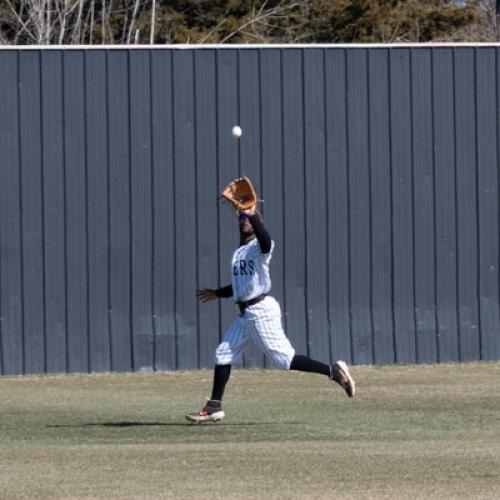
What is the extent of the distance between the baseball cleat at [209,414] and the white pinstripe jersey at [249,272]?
2.82 ft

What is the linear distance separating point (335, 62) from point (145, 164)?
2473mm

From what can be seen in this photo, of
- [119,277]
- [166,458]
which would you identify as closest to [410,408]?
[166,458]

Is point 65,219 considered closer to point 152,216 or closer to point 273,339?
point 152,216

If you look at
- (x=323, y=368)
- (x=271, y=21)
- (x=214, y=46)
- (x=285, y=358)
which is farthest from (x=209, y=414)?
(x=271, y=21)

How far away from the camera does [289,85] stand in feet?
52.4

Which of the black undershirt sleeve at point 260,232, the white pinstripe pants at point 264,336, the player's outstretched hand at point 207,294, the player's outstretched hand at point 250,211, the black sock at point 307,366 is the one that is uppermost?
the player's outstretched hand at point 250,211

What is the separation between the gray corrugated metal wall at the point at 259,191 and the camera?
51.1 feet

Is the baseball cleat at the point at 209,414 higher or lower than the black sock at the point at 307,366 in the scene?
lower

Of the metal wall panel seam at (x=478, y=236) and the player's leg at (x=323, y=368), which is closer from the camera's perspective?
the player's leg at (x=323, y=368)

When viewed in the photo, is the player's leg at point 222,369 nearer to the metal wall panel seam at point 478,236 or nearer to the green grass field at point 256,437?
the green grass field at point 256,437

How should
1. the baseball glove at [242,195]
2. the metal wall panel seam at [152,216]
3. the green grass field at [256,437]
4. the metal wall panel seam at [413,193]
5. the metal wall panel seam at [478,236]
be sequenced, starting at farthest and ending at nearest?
the metal wall panel seam at [478,236]
the metal wall panel seam at [413,193]
the metal wall panel seam at [152,216]
the baseball glove at [242,195]
the green grass field at [256,437]

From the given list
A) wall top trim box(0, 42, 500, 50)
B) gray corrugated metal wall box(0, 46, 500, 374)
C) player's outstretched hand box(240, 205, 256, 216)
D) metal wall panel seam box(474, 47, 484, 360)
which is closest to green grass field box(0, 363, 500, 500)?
gray corrugated metal wall box(0, 46, 500, 374)

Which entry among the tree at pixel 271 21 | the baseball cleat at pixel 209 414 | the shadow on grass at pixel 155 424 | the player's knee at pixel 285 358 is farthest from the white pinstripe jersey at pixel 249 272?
A: the tree at pixel 271 21

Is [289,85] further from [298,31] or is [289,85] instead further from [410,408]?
[298,31]
